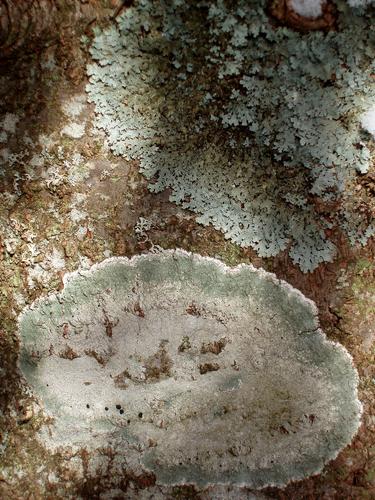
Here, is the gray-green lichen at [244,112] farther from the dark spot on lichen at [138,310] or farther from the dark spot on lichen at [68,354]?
the dark spot on lichen at [68,354]

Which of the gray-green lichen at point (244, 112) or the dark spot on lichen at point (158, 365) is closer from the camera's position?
the gray-green lichen at point (244, 112)

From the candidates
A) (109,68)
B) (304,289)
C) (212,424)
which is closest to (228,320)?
(304,289)

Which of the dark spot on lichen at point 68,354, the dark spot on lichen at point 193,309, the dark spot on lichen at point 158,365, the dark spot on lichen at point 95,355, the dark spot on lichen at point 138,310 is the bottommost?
the dark spot on lichen at point 68,354

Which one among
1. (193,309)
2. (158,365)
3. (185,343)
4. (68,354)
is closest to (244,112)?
(193,309)

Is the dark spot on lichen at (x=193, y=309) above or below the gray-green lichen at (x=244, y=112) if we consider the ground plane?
below

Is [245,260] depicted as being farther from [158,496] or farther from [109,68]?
[158,496]

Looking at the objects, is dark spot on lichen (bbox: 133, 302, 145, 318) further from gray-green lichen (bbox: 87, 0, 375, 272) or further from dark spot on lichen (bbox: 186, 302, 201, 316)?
gray-green lichen (bbox: 87, 0, 375, 272)

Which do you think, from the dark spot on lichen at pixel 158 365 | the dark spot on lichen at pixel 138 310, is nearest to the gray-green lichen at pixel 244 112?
the dark spot on lichen at pixel 138 310

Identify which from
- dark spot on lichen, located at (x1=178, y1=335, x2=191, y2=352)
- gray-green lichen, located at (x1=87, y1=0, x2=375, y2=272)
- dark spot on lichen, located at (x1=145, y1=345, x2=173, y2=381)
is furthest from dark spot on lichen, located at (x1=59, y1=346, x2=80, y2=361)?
gray-green lichen, located at (x1=87, y1=0, x2=375, y2=272)
